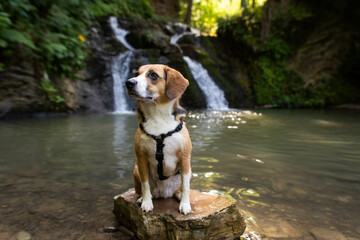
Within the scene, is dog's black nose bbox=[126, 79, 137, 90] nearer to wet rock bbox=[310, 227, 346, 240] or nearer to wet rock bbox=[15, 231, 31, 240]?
wet rock bbox=[15, 231, 31, 240]

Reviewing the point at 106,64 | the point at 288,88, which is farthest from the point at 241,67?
the point at 106,64

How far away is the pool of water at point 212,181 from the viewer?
265 cm

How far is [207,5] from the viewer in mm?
37312

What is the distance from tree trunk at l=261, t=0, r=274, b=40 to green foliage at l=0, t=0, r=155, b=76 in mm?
15936

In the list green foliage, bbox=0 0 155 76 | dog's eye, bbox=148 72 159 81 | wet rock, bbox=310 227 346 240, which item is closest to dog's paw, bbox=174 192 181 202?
dog's eye, bbox=148 72 159 81

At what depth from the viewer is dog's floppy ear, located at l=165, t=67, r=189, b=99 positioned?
87.8 inches

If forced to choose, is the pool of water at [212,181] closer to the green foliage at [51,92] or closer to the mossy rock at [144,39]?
the green foliage at [51,92]

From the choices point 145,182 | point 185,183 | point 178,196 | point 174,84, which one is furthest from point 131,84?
point 178,196

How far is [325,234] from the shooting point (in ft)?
8.15

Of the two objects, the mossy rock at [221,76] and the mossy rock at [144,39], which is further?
the mossy rock at [221,76]

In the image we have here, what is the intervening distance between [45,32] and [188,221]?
12.4m

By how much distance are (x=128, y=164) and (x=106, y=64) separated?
1311cm

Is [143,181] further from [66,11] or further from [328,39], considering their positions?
[328,39]

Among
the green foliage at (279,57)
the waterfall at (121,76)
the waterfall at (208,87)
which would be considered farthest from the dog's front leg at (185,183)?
the green foliage at (279,57)
